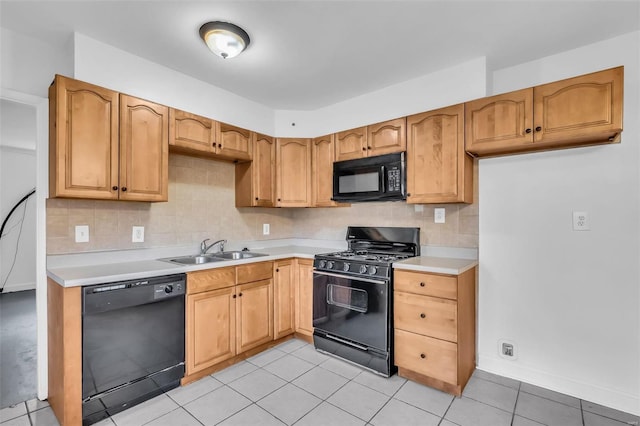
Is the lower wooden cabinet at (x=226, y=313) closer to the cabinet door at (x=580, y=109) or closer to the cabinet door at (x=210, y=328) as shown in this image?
the cabinet door at (x=210, y=328)

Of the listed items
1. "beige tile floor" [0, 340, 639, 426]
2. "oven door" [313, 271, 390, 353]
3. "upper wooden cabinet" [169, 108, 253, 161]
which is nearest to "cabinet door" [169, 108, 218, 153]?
"upper wooden cabinet" [169, 108, 253, 161]

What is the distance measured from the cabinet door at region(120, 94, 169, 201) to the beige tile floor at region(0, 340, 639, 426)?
1469 millimetres

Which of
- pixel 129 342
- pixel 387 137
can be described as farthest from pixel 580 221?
pixel 129 342

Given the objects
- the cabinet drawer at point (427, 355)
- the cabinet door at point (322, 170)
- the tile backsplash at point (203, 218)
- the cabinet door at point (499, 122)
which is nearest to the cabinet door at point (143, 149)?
the tile backsplash at point (203, 218)

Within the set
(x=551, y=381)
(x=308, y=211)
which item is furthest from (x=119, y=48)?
(x=551, y=381)

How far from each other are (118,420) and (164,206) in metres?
1.59

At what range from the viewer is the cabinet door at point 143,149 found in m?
2.21

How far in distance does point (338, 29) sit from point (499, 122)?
131 centimetres

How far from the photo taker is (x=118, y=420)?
189 centimetres

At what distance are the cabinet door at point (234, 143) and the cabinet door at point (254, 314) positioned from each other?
1.25 m

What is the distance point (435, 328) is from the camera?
7.32 ft

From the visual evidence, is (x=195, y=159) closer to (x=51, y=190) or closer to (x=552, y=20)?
(x=51, y=190)

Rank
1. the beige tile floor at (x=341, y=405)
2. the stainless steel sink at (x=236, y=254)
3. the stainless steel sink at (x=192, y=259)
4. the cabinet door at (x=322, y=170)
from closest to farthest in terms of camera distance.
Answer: the beige tile floor at (x=341, y=405), the stainless steel sink at (x=192, y=259), the stainless steel sink at (x=236, y=254), the cabinet door at (x=322, y=170)

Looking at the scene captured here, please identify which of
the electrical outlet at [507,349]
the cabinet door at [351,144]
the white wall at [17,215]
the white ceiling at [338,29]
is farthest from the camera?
the white wall at [17,215]
